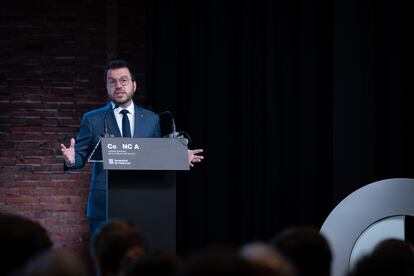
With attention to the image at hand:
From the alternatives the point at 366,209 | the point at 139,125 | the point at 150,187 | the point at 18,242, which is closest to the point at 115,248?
the point at 18,242

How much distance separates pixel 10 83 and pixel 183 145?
97.4 inches

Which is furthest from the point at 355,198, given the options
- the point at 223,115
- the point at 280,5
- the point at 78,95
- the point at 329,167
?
the point at 78,95

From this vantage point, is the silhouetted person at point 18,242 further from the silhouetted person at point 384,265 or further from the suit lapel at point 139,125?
the suit lapel at point 139,125

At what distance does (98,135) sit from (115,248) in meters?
2.18

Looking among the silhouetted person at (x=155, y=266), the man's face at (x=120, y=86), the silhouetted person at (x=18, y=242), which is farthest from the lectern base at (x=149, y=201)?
the silhouetted person at (x=155, y=266)

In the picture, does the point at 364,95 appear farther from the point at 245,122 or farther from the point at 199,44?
the point at 199,44

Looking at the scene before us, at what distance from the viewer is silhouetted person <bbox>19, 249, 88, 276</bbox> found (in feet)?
3.71

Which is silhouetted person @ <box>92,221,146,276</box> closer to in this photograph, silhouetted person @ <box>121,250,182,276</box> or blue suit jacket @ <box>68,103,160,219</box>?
silhouetted person @ <box>121,250,182,276</box>

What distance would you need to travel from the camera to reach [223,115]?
5.10 meters

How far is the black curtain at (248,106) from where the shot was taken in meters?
5.05

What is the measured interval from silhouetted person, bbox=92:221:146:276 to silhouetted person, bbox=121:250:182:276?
31 centimetres

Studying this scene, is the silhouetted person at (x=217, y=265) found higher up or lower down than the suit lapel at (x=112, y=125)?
higher up

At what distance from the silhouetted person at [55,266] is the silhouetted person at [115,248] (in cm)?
50

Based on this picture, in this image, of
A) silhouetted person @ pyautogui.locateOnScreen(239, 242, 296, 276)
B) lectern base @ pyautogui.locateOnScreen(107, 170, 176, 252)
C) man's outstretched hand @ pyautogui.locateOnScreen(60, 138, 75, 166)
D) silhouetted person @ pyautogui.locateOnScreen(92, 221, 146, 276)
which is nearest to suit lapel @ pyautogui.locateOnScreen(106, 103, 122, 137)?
man's outstretched hand @ pyautogui.locateOnScreen(60, 138, 75, 166)
